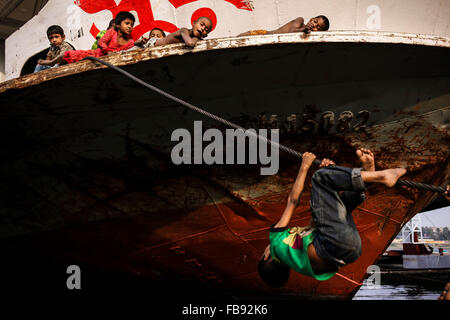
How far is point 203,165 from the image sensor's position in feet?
12.2

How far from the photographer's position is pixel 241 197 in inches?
152

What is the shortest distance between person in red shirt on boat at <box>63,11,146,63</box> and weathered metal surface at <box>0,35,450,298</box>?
845mm

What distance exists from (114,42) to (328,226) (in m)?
3.10

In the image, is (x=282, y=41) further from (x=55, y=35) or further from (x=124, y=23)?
(x=55, y=35)

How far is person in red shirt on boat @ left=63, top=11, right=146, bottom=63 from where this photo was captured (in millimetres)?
3846

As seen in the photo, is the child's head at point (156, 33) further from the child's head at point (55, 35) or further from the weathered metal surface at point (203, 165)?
the child's head at point (55, 35)

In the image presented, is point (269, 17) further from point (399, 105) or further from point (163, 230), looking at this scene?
point (163, 230)

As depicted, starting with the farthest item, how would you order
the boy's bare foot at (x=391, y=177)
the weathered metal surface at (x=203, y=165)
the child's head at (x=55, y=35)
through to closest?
1. the child's head at (x=55, y=35)
2. the weathered metal surface at (x=203, y=165)
3. the boy's bare foot at (x=391, y=177)

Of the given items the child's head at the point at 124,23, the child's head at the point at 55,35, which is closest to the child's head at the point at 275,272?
the child's head at the point at 124,23

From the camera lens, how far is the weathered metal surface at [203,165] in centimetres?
301

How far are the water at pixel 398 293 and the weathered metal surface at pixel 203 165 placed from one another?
8.68 ft

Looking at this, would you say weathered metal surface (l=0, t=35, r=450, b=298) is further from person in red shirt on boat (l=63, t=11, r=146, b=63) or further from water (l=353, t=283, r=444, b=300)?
water (l=353, t=283, r=444, b=300)

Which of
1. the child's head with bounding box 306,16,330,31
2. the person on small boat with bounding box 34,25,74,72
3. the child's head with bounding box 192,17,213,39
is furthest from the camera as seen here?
the person on small boat with bounding box 34,25,74,72

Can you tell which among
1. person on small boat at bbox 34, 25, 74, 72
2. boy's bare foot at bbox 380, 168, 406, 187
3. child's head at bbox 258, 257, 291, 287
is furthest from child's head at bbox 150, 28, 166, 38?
boy's bare foot at bbox 380, 168, 406, 187
